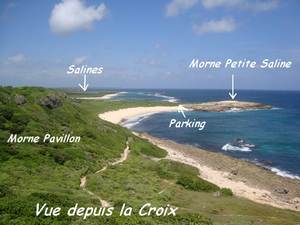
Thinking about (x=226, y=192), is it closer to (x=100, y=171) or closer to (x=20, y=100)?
(x=100, y=171)

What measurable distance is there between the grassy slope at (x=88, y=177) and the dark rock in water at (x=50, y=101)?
40.6 inches

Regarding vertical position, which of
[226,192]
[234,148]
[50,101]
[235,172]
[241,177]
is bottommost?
[241,177]

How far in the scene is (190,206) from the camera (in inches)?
1490

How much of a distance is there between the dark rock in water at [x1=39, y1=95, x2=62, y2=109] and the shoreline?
21519mm

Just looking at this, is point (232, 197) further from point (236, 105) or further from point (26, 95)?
point (236, 105)

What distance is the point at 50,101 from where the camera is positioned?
229ft

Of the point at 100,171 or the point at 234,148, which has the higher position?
the point at 100,171

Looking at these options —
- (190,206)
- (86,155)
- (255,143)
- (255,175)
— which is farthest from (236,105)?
(190,206)

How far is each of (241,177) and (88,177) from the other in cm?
2306

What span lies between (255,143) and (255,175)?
95.0 feet

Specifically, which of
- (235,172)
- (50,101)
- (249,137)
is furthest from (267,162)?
(50,101)

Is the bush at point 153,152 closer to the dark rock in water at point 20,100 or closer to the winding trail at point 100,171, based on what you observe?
the winding trail at point 100,171

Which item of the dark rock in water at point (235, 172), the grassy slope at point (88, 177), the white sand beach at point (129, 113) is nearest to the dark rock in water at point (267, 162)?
the dark rock in water at point (235, 172)

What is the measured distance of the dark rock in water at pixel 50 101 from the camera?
68000 millimetres
